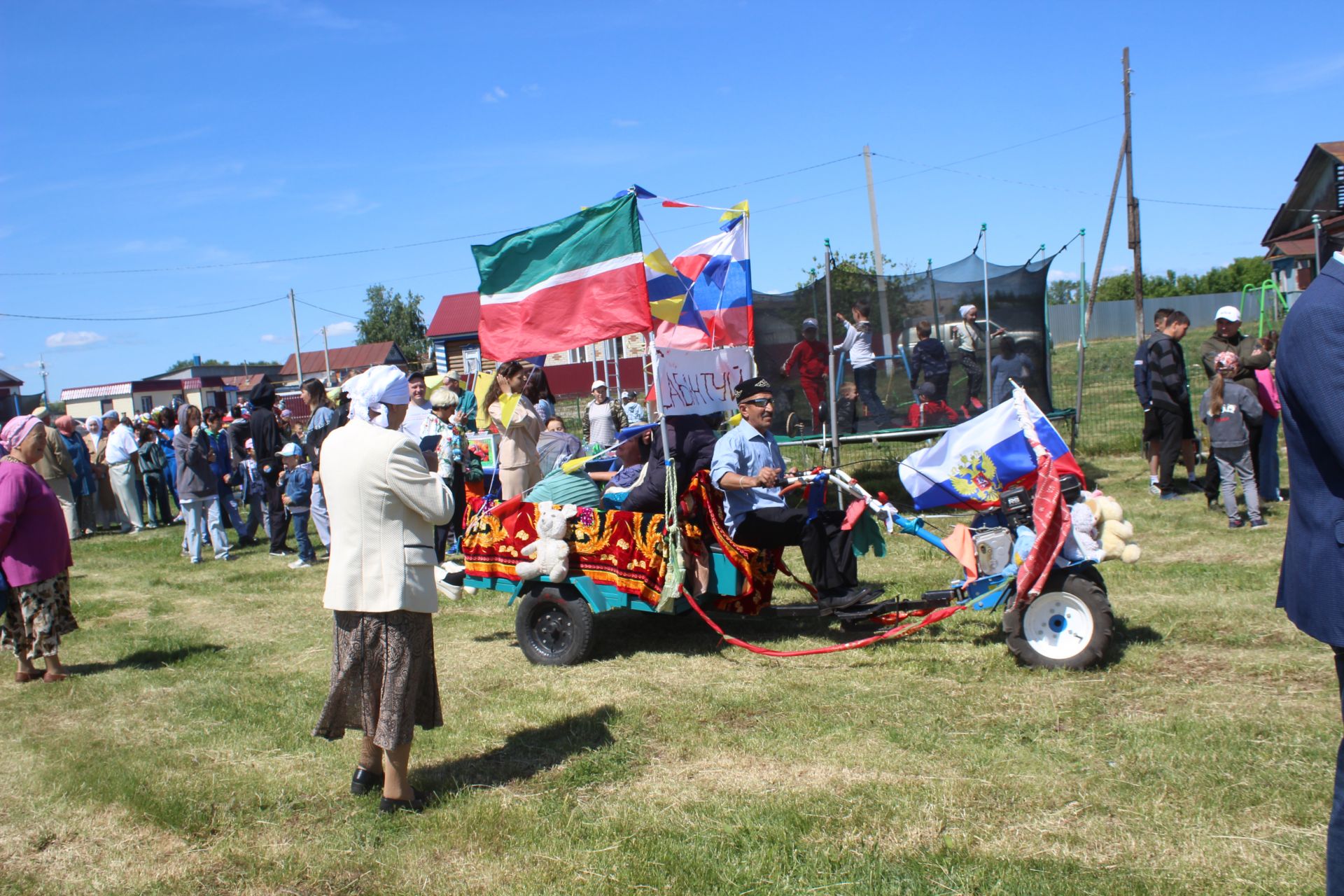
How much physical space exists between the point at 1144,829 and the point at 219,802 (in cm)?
401

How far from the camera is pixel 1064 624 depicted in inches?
225

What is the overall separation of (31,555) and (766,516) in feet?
16.1

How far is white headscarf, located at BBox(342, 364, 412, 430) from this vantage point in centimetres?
439

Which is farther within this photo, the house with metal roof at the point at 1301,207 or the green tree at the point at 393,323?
the green tree at the point at 393,323

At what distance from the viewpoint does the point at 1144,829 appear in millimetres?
3754

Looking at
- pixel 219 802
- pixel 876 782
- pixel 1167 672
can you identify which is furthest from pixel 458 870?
pixel 1167 672

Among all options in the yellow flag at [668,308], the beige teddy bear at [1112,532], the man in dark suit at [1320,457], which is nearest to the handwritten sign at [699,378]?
the yellow flag at [668,308]

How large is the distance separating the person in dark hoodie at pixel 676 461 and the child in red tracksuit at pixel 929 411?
5684 millimetres

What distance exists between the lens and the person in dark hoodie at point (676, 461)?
6.50m

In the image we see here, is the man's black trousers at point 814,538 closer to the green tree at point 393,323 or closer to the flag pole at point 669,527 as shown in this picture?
the flag pole at point 669,527

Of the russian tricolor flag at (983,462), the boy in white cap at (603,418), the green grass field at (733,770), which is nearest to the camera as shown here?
the green grass field at (733,770)

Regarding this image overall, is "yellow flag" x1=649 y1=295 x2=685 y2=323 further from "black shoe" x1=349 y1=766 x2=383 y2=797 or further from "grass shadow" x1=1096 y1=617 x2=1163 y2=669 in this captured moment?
"black shoe" x1=349 y1=766 x2=383 y2=797

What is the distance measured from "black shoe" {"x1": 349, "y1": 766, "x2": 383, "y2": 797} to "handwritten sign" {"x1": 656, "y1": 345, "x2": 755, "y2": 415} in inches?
114

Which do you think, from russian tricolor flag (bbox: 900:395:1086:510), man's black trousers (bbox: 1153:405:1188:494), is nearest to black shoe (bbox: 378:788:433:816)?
russian tricolor flag (bbox: 900:395:1086:510)
